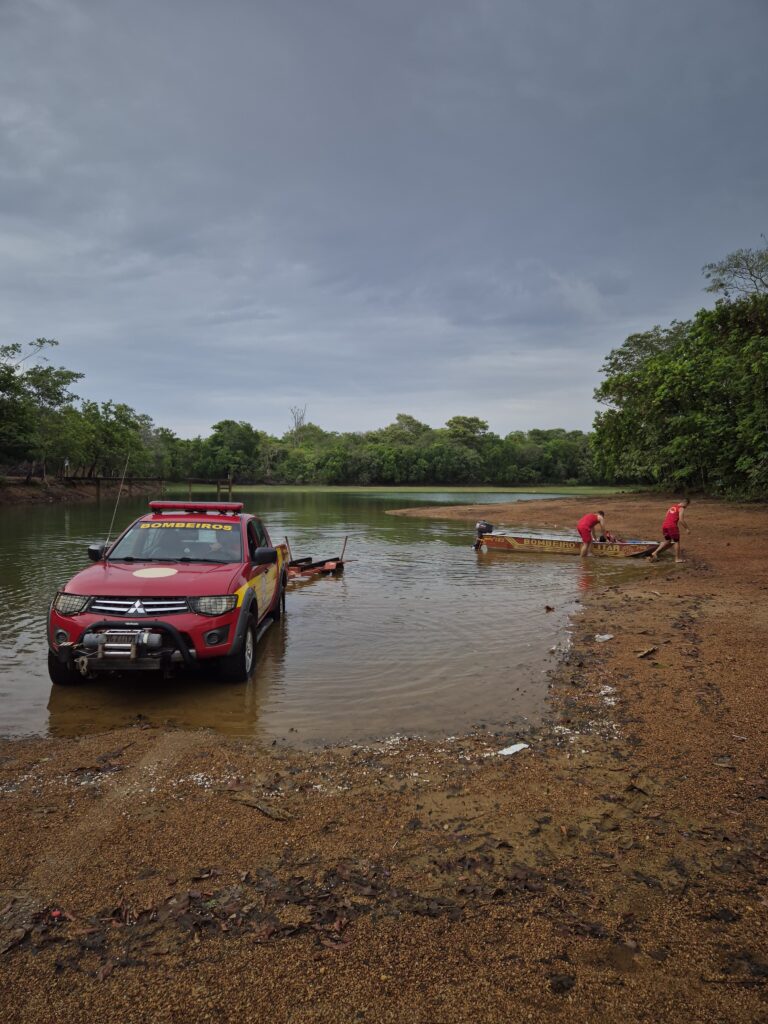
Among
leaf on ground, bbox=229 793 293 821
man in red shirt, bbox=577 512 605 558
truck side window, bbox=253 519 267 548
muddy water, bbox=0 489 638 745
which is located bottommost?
muddy water, bbox=0 489 638 745

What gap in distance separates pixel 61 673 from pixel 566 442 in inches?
4605

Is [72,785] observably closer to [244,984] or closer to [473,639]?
[244,984]

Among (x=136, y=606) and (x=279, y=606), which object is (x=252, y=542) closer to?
(x=279, y=606)

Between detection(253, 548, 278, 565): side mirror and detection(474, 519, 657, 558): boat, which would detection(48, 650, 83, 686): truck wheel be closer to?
detection(253, 548, 278, 565): side mirror

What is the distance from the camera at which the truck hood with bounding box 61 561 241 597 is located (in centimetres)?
630

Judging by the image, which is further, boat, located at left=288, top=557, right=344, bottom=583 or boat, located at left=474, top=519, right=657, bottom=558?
boat, located at left=474, top=519, right=657, bottom=558

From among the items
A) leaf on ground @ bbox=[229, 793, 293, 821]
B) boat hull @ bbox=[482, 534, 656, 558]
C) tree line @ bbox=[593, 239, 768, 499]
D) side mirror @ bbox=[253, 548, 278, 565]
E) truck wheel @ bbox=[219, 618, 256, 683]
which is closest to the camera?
leaf on ground @ bbox=[229, 793, 293, 821]

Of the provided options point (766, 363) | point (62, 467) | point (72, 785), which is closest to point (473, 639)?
point (72, 785)

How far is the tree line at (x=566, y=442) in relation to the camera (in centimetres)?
2966

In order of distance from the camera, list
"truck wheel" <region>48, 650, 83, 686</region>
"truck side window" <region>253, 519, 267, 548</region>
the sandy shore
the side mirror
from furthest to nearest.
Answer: "truck side window" <region>253, 519, 267, 548</region>, the side mirror, "truck wheel" <region>48, 650, 83, 686</region>, the sandy shore

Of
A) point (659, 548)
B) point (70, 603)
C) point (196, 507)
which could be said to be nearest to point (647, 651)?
point (196, 507)

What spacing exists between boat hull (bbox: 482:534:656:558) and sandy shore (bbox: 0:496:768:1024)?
13132 mm

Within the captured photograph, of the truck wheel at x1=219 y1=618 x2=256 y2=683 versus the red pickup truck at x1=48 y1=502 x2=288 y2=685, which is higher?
the red pickup truck at x1=48 y1=502 x2=288 y2=685

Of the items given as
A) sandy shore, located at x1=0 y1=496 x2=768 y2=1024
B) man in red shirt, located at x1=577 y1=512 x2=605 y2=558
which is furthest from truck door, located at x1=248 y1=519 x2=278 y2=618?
man in red shirt, located at x1=577 y1=512 x2=605 y2=558
